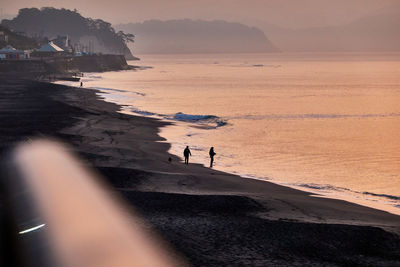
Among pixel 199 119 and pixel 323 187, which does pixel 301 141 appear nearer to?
pixel 199 119

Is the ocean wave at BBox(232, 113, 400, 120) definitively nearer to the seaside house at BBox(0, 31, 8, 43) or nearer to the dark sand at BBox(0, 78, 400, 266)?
the dark sand at BBox(0, 78, 400, 266)

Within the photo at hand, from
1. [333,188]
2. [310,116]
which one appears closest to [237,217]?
[333,188]

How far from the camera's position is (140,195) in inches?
853

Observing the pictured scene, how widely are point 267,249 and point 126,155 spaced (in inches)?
729

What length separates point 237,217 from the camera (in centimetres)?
1912

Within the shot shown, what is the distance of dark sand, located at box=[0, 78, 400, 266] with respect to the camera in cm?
1573

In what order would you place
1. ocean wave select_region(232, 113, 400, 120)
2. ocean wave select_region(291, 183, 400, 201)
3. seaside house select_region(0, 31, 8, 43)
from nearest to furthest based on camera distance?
1. ocean wave select_region(291, 183, 400, 201)
2. ocean wave select_region(232, 113, 400, 120)
3. seaside house select_region(0, 31, 8, 43)

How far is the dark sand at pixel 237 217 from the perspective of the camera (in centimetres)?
1573

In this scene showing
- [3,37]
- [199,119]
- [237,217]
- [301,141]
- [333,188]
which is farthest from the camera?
[3,37]

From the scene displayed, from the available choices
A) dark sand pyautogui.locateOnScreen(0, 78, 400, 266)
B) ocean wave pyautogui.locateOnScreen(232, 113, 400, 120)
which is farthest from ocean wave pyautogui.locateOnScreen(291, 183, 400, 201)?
ocean wave pyautogui.locateOnScreen(232, 113, 400, 120)

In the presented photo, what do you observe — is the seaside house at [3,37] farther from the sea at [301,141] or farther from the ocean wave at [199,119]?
the ocean wave at [199,119]

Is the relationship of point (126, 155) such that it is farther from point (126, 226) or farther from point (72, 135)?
point (126, 226)

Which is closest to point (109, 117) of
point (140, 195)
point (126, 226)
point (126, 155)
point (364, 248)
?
point (126, 155)

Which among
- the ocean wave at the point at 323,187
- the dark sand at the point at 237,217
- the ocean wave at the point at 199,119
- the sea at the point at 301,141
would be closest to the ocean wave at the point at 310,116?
the sea at the point at 301,141
